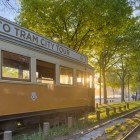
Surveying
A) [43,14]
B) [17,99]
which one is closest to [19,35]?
[17,99]

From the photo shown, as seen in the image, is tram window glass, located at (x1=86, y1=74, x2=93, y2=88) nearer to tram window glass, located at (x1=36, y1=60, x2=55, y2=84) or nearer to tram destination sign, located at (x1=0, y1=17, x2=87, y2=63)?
tram destination sign, located at (x1=0, y1=17, x2=87, y2=63)

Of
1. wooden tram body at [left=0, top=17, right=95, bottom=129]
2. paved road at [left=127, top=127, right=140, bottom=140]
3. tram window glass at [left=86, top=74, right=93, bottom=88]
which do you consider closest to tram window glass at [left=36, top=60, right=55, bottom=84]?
wooden tram body at [left=0, top=17, right=95, bottom=129]

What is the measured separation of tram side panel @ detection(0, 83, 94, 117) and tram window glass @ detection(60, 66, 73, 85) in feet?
0.88

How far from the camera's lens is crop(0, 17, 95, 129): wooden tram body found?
496 inches

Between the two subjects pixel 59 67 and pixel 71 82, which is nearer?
pixel 59 67

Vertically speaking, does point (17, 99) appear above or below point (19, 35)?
below

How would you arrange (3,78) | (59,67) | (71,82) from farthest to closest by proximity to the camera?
1. (71,82)
2. (59,67)
3. (3,78)

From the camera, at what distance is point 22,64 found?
13789mm

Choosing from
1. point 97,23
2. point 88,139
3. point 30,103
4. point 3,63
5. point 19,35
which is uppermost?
point 97,23

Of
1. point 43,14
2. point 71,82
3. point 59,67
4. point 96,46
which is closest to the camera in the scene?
point 59,67

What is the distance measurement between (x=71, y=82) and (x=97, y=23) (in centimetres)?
1033

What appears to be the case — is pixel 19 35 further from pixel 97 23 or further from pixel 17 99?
pixel 97 23

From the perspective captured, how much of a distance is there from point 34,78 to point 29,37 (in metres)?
1.46

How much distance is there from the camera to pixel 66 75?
17875 millimetres
